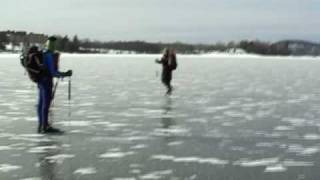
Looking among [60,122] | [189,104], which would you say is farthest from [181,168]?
[189,104]

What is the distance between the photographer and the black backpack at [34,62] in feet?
33.8

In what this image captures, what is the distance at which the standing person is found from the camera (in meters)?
10.5

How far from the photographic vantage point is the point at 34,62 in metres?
10.4

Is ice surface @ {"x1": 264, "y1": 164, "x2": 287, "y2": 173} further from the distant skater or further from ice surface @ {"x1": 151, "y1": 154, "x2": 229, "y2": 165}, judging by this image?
the distant skater

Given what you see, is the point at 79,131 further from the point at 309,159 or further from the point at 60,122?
the point at 309,159

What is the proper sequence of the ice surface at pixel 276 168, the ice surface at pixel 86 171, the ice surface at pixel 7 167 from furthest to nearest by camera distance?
the ice surface at pixel 276 168, the ice surface at pixel 7 167, the ice surface at pixel 86 171

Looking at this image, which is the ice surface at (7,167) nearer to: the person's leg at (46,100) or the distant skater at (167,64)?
the person's leg at (46,100)

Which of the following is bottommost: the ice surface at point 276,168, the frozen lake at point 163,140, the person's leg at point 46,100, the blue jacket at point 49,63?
the frozen lake at point 163,140

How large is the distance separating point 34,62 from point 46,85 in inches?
18.2

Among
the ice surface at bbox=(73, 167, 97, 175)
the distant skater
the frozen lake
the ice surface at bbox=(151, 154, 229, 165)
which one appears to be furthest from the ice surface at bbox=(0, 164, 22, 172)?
the distant skater

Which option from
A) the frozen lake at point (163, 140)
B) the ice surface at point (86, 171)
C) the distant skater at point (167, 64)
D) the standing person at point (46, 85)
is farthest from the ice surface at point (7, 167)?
the distant skater at point (167, 64)

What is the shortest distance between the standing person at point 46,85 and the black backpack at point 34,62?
0.07m

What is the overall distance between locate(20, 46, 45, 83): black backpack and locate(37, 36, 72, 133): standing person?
0.25 feet

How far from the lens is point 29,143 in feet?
30.7
